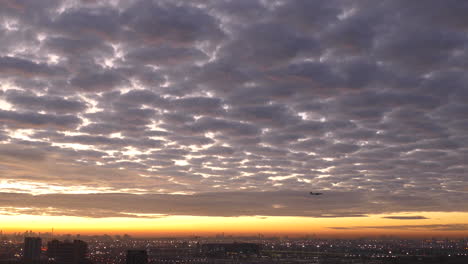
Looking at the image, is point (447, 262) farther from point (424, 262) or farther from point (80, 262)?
point (80, 262)

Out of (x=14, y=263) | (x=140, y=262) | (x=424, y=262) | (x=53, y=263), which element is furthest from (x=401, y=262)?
(x=14, y=263)

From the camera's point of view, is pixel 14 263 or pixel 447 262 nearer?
pixel 14 263

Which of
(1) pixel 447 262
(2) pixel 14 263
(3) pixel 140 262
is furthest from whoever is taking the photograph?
(1) pixel 447 262

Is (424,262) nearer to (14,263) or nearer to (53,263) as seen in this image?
(53,263)

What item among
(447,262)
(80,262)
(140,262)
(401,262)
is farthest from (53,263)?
(447,262)

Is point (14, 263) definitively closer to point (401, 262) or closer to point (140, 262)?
point (140, 262)

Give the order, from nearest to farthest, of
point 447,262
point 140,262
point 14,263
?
point 140,262
point 14,263
point 447,262

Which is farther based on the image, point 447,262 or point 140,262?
point 447,262

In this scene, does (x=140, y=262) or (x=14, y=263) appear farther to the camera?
(x=14, y=263)

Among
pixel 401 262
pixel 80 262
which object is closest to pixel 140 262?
pixel 80 262
